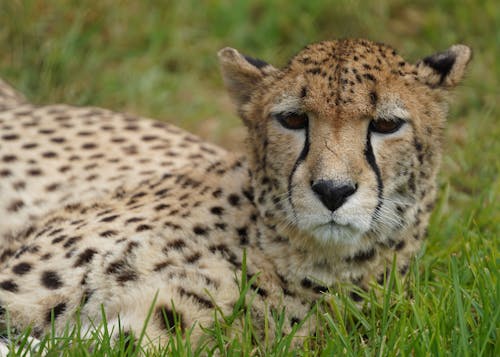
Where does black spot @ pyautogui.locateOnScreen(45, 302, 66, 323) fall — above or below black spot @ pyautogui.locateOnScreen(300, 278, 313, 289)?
below

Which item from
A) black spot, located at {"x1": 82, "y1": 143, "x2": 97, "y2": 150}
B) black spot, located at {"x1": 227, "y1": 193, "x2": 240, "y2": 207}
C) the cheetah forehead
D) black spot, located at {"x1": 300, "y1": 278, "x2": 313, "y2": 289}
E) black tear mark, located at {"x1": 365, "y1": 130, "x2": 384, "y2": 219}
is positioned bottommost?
black spot, located at {"x1": 300, "y1": 278, "x2": 313, "y2": 289}

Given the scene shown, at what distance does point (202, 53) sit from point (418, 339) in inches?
132

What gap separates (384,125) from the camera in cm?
267

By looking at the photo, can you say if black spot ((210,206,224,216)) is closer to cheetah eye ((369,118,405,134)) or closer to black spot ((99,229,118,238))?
black spot ((99,229,118,238))

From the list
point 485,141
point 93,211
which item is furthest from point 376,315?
point 485,141

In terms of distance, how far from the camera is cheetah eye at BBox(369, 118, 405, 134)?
→ 2.66 metres

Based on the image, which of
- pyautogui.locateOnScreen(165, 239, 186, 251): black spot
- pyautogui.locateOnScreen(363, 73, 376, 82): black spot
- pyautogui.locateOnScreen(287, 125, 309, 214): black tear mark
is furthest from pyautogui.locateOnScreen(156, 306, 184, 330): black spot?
pyautogui.locateOnScreen(363, 73, 376, 82): black spot

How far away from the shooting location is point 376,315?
276 cm

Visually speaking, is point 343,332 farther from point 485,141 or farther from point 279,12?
point 279,12

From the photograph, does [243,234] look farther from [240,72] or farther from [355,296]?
[240,72]

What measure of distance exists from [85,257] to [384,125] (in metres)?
0.95

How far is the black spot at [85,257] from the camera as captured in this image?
288cm

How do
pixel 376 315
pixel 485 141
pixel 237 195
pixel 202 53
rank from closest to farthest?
1. pixel 376 315
2. pixel 237 195
3. pixel 485 141
4. pixel 202 53

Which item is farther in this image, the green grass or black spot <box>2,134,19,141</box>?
black spot <box>2,134,19,141</box>
